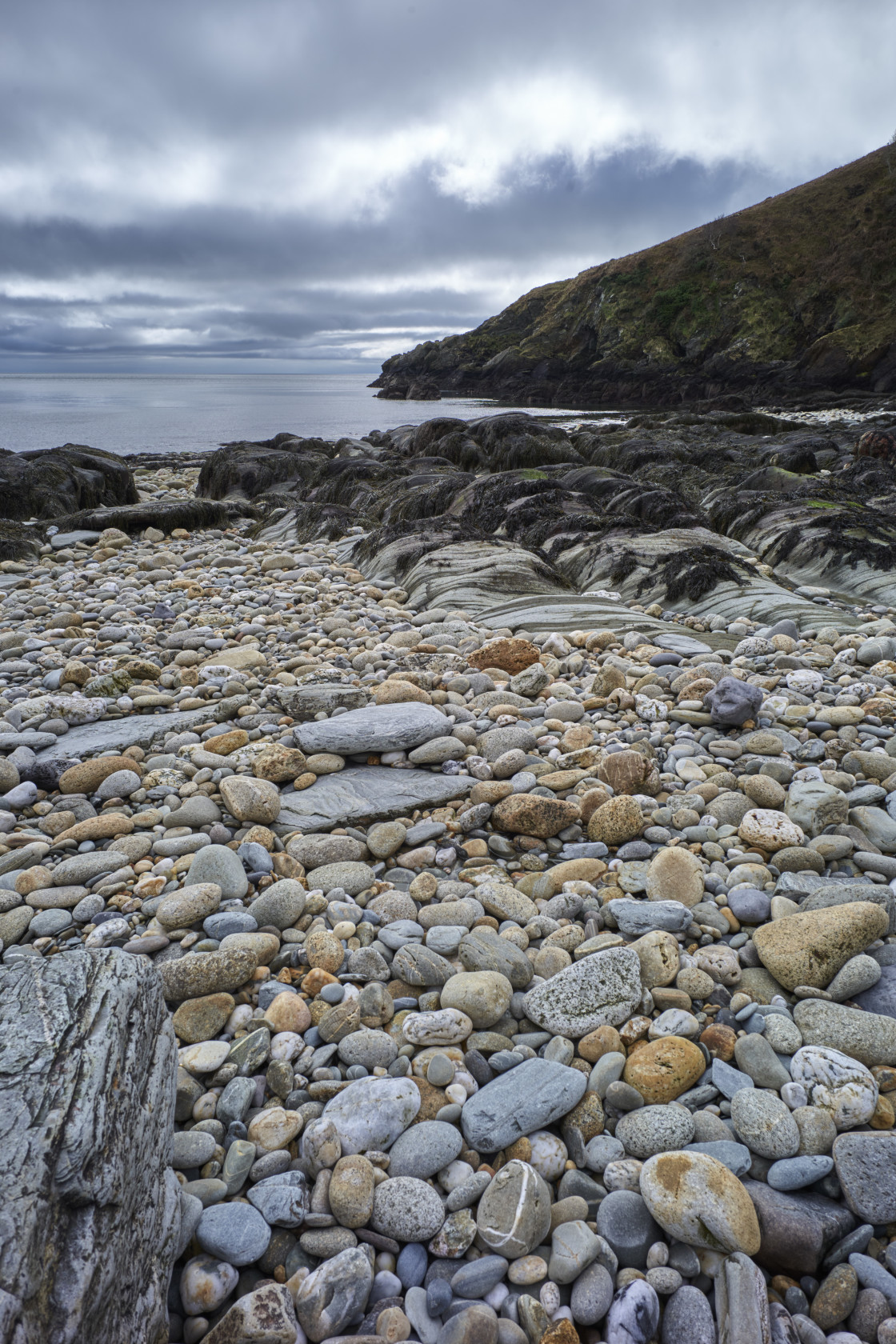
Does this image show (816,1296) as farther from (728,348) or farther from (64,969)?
(728,348)

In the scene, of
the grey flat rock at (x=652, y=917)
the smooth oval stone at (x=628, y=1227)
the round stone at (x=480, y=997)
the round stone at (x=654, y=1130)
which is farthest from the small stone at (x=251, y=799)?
the smooth oval stone at (x=628, y=1227)

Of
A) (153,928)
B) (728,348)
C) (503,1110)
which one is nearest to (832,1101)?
(503,1110)

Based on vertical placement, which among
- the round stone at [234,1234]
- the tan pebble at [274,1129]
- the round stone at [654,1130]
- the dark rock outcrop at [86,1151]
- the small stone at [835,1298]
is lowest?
the small stone at [835,1298]

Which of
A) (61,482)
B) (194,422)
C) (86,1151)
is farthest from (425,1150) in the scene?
(194,422)

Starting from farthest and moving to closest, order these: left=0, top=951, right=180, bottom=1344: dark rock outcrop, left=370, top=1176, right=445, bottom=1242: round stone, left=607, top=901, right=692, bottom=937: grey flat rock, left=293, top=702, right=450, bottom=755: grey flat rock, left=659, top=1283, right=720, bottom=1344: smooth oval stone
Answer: left=293, top=702, right=450, bottom=755: grey flat rock, left=607, top=901, right=692, bottom=937: grey flat rock, left=370, top=1176, right=445, bottom=1242: round stone, left=659, top=1283, right=720, bottom=1344: smooth oval stone, left=0, top=951, right=180, bottom=1344: dark rock outcrop

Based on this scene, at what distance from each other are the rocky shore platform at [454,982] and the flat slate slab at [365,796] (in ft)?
0.09

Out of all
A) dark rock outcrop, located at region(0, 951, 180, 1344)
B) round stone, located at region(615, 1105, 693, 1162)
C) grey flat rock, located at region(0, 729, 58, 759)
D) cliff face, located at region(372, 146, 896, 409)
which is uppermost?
cliff face, located at region(372, 146, 896, 409)

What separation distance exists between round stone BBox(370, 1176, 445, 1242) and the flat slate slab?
6.02 ft

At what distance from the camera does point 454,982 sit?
241 cm

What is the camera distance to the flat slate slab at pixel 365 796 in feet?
11.6

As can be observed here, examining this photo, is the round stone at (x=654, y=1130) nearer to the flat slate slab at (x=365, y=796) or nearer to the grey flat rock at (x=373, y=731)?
the flat slate slab at (x=365, y=796)

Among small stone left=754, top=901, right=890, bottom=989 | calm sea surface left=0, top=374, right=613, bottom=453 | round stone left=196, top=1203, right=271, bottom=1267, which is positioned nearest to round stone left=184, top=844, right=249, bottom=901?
round stone left=196, top=1203, right=271, bottom=1267

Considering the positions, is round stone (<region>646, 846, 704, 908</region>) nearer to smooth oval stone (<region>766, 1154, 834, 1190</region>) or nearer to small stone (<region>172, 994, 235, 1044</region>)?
smooth oval stone (<region>766, 1154, 834, 1190</region>)

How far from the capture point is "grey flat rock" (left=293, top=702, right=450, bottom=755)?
4.04 metres
